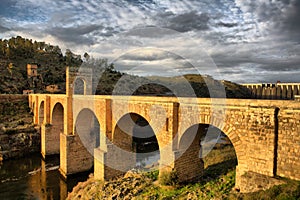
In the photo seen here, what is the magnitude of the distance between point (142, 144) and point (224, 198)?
2024 centimetres

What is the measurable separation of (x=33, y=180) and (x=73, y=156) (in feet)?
11.9

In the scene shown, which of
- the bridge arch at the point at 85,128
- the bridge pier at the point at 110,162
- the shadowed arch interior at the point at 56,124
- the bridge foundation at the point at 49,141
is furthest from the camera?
the shadowed arch interior at the point at 56,124

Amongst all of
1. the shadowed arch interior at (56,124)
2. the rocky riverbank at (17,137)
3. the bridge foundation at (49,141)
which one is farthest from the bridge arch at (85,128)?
the rocky riverbank at (17,137)

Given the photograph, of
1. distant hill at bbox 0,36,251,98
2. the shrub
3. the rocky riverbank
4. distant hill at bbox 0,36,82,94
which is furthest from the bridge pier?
distant hill at bbox 0,36,82,94

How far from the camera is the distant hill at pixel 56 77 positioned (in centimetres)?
4522

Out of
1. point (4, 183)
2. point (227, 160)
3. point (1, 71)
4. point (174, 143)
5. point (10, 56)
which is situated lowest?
point (4, 183)

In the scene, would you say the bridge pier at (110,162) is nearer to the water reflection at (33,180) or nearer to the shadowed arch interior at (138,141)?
the shadowed arch interior at (138,141)

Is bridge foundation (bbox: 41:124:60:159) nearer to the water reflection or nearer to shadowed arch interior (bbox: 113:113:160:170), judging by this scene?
the water reflection

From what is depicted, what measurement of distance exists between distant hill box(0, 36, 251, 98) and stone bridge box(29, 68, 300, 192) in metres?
18.8

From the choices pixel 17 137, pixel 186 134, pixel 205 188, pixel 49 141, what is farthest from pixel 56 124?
pixel 205 188

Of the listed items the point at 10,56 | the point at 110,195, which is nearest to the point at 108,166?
the point at 110,195

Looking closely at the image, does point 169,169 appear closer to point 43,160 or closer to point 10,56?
point 43,160

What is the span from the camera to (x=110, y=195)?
500 inches

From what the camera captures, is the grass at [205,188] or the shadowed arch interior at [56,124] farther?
the shadowed arch interior at [56,124]
